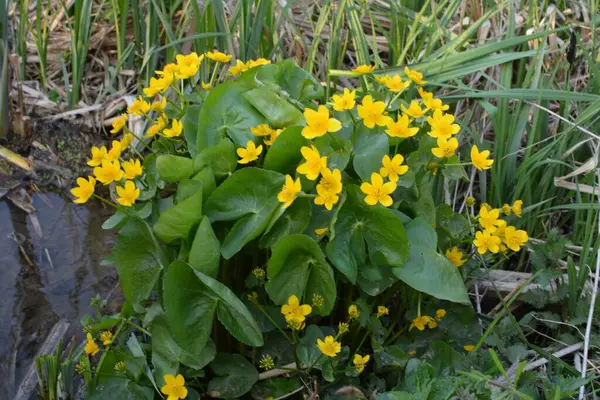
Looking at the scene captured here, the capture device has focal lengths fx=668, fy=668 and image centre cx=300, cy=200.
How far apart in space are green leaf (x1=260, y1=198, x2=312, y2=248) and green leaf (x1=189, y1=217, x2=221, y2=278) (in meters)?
0.12

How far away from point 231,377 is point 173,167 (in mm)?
533

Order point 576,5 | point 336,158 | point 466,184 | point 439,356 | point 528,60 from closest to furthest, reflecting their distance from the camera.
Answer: point 336,158
point 439,356
point 466,184
point 528,60
point 576,5

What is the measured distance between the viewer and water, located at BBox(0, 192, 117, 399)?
2141mm

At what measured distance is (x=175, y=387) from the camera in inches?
61.1

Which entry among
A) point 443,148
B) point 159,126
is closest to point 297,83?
point 159,126

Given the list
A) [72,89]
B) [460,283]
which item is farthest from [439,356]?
[72,89]

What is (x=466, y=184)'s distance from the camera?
2.50 meters

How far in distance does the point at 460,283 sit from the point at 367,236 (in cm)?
24

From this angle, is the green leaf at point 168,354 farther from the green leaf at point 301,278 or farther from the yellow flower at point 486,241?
the yellow flower at point 486,241

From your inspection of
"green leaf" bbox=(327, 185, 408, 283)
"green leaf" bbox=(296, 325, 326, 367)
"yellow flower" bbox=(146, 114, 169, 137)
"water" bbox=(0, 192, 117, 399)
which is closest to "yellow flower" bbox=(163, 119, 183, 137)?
"yellow flower" bbox=(146, 114, 169, 137)

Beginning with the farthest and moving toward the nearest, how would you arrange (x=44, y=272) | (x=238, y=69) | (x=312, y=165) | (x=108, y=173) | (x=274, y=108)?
1. (x=44, y=272)
2. (x=238, y=69)
3. (x=274, y=108)
4. (x=108, y=173)
5. (x=312, y=165)

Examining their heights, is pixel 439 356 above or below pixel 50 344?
above

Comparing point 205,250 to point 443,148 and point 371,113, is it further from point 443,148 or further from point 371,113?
point 443,148

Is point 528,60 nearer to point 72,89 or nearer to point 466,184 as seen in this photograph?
point 466,184
